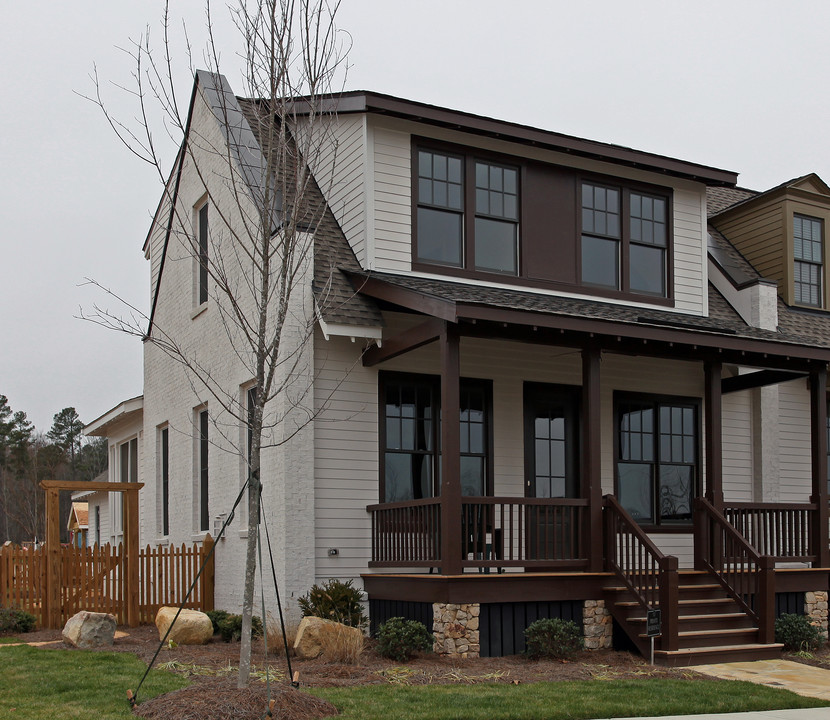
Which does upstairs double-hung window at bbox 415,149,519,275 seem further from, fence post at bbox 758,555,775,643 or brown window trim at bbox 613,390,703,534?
fence post at bbox 758,555,775,643

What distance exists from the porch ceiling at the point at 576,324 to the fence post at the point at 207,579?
4814 mm

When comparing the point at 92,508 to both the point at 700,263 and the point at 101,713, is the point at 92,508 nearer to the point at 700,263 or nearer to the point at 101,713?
the point at 700,263

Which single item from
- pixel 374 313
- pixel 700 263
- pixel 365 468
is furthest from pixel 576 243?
pixel 365 468

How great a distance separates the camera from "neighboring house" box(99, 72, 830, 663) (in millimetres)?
11336

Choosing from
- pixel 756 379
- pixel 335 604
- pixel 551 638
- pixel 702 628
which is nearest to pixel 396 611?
pixel 335 604

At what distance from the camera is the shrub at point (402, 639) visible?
10586 millimetres

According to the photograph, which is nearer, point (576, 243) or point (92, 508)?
point (576, 243)

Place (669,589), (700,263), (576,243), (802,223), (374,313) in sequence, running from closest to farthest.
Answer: (669,589) < (374,313) < (576,243) < (700,263) < (802,223)

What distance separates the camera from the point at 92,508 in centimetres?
2761

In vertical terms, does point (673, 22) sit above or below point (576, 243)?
above

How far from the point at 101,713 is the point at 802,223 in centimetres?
1445

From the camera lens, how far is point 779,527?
523 inches

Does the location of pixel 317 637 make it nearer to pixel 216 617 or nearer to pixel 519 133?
pixel 216 617

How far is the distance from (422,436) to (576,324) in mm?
2967
